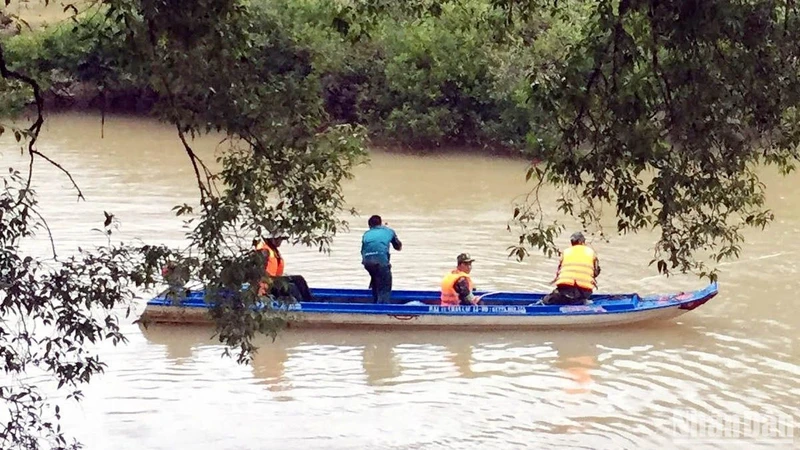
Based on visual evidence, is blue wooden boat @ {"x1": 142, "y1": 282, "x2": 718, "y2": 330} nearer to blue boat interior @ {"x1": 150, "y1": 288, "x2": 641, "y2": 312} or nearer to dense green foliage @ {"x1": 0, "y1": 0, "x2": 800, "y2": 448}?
blue boat interior @ {"x1": 150, "y1": 288, "x2": 641, "y2": 312}

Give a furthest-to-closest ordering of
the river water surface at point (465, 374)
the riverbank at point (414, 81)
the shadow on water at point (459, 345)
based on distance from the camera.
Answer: the riverbank at point (414, 81), the shadow on water at point (459, 345), the river water surface at point (465, 374)

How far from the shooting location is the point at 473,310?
1282 centimetres

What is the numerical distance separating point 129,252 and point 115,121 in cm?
2343

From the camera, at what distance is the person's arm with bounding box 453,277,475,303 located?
12883mm

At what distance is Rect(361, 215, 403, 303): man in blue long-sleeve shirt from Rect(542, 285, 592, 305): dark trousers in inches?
74.3

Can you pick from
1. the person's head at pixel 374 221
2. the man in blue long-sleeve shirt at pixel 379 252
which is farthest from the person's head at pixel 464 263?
the person's head at pixel 374 221

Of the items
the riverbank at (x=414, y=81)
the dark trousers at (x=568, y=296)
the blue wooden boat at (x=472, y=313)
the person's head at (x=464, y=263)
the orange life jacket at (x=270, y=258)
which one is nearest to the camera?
the orange life jacket at (x=270, y=258)

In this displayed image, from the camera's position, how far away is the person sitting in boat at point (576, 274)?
12.9m

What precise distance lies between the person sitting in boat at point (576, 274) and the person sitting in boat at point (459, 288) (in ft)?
3.13

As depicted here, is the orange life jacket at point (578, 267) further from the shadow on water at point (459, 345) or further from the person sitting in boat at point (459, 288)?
the person sitting in boat at point (459, 288)

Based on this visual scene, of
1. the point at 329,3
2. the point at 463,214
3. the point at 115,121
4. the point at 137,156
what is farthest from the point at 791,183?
the point at 329,3

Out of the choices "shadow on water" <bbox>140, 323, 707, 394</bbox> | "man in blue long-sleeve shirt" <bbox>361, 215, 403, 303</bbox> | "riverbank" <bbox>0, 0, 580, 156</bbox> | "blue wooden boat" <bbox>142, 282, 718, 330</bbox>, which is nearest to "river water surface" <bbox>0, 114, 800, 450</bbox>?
"shadow on water" <bbox>140, 323, 707, 394</bbox>

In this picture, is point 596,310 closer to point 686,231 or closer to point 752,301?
point 752,301

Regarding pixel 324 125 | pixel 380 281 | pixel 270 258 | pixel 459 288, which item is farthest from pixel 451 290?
pixel 324 125
